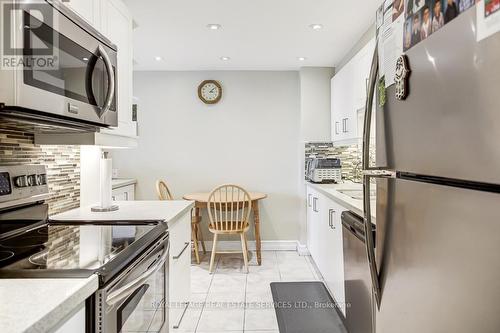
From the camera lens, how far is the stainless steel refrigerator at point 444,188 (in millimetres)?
636

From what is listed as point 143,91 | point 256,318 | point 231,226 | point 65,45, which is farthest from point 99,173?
point 143,91

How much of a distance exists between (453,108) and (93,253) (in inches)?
45.9

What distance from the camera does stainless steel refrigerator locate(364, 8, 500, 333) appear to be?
2.09ft

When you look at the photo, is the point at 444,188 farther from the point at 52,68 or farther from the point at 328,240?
the point at 328,240

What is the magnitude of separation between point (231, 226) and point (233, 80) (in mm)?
1961

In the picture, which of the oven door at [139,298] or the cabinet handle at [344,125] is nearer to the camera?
the oven door at [139,298]

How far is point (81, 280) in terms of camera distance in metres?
0.88

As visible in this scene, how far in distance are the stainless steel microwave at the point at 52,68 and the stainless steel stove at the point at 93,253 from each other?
1.19ft

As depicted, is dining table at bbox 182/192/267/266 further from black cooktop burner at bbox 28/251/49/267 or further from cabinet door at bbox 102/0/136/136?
black cooktop burner at bbox 28/251/49/267

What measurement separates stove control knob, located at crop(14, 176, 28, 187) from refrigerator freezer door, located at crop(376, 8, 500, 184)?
146cm

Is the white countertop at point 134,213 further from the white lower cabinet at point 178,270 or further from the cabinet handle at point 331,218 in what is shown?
Result: the cabinet handle at point 331,218

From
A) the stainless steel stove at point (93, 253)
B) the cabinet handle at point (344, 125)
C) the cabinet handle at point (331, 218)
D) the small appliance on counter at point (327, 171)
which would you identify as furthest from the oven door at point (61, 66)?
the small appliance on counter at point (327, 171)

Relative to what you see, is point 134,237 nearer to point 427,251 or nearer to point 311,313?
point 427,251

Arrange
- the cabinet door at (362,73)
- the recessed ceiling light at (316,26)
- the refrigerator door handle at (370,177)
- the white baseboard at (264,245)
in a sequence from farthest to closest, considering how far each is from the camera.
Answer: the white baseboard at (264,245) → the recessed ceiling light at (316,26) → the cabinet door at (362,73) → the refrigerator door handle at (370,177)
